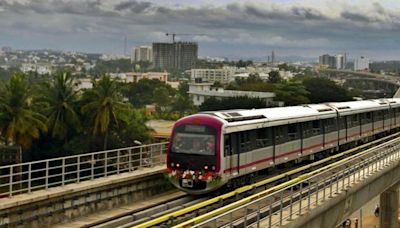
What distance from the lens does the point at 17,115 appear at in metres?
34.3

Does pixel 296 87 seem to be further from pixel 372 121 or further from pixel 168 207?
pixel 168 207

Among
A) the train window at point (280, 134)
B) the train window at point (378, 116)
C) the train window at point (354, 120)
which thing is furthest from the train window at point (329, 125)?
the train window at point (378, 116)

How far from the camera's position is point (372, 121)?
39.7 meters

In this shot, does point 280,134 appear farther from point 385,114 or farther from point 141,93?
point 141,93

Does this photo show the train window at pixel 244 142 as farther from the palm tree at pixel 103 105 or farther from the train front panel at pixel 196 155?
the palm tree at pixel 103 105

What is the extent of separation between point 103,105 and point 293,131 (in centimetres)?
1942

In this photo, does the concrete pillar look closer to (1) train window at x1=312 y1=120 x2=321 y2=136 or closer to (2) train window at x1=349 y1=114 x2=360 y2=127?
(2) train window at x1=349 y1=114 x2=360 y2=127

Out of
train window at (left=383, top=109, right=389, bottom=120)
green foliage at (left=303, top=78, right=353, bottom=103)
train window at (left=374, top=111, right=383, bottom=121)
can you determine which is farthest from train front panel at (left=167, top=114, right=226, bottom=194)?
green foliage at (left=303, top=78, right=353, bottom=103)

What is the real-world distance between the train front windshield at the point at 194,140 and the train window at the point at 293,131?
6614 mm

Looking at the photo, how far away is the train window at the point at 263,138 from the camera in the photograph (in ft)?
72.6

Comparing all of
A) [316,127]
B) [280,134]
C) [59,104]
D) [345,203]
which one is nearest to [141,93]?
[59,104]

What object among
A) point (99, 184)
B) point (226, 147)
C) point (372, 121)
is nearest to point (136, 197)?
point (99, 184)

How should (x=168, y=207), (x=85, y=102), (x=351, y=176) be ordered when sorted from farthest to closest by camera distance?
(x=85, y=102) → (x=351, y=176) → (x=168, y=207)

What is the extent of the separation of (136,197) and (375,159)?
11.6m
